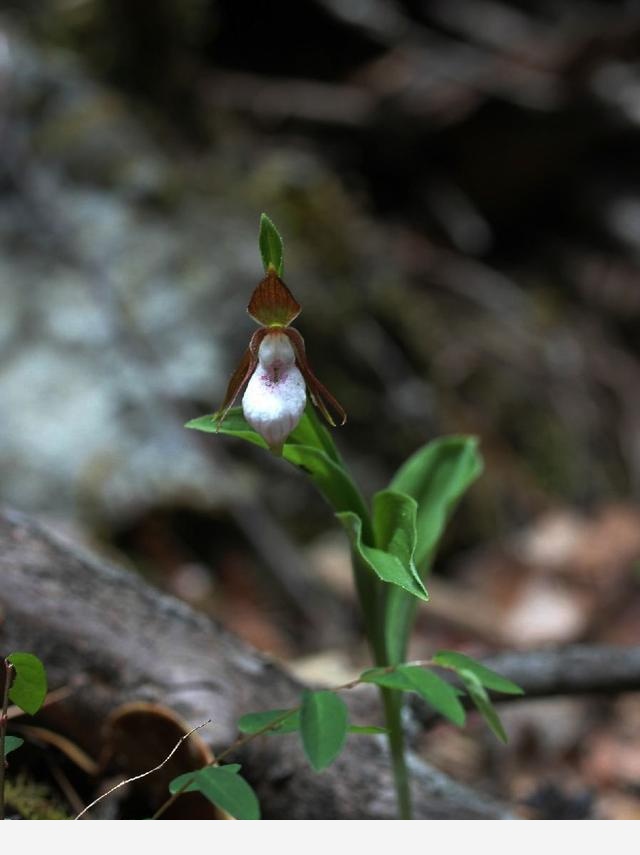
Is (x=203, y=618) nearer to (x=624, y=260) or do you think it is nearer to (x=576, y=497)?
(x=576, y=497)

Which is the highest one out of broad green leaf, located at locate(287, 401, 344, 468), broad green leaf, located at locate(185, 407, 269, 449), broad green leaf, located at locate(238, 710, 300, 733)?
broad green leaf, located at locate(185, 407, 269, 449)

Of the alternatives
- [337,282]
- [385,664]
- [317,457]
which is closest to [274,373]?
[317,457]

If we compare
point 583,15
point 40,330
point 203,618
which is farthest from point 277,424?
point 583,15

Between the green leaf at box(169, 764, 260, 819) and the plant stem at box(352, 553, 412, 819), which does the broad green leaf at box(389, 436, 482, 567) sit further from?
the green leaf at box(169, 764, 260, 819)

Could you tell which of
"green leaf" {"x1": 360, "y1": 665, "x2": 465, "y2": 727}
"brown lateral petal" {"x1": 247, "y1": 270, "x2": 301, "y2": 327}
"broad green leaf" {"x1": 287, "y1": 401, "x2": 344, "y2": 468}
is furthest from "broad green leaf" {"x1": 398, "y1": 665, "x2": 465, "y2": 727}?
"brown lateral petal" {"x1": 247, "y1": 270, "x2": 301, "y2": 327}

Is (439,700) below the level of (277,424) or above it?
below
